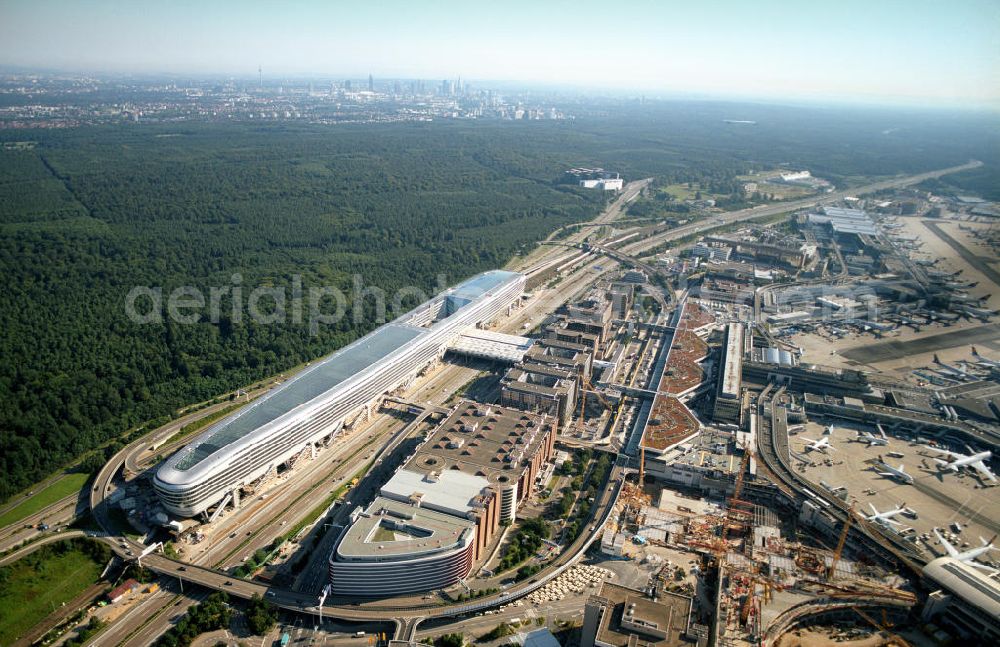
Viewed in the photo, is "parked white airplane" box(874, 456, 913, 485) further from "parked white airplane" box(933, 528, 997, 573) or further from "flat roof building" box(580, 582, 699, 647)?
"flat roof building" box(580, 582, 699, 647)

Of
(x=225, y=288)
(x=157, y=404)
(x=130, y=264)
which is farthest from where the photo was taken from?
(x=130, y=264)

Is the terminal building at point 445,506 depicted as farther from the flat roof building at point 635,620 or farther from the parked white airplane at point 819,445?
the parked white airplane at point 819,445

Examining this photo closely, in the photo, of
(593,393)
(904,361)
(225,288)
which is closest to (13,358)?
(225,288)

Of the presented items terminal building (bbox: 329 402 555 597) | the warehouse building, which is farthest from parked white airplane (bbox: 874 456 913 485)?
terminal building (bbox: 329 402 555 597)

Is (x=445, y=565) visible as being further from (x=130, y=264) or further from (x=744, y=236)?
(x=744, y=236)

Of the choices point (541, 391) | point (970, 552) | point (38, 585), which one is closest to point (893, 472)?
point (970, 552)

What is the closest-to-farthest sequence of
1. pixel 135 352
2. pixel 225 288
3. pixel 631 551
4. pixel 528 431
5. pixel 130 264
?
pixel 631 551
pixel 528 431
pixel 135 352
pixel 225 288
pixel 130 264
